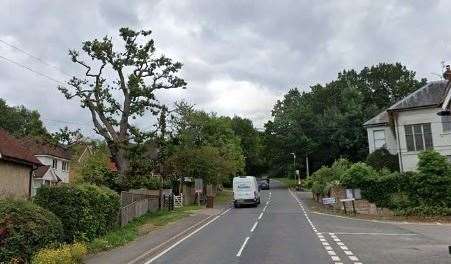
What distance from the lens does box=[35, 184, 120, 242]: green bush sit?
17.8 metres

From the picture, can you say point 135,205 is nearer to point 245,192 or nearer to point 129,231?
point 129,231

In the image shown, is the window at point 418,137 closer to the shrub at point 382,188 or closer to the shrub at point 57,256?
the shrub at point 382,188

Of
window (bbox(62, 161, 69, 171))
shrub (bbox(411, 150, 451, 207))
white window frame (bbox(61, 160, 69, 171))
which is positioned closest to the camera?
shrub (bbox(411, 150, 451, 207))

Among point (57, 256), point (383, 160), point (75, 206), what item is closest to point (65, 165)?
point (383, 160)

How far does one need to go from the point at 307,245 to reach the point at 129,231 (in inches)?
359

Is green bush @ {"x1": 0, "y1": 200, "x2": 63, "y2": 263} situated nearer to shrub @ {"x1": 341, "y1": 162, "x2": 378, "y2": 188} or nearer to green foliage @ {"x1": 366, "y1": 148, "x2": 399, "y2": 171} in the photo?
shrub @ {"x1": 341, "y1": 162, "x2": 378, "y2": 188}

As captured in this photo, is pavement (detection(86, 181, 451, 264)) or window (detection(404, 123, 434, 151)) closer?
pavement (detection(86, 181, 451, 264))

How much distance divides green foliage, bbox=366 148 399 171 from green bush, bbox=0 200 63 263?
1631 inches

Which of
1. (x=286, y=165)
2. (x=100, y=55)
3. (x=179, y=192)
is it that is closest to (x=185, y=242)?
(x=100, y=55)

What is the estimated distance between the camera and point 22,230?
43.0 feet

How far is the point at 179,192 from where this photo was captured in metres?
52.2

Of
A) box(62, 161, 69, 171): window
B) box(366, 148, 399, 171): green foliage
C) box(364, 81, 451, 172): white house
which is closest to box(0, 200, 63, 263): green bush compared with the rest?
box(364, 81, 451, 172): white house

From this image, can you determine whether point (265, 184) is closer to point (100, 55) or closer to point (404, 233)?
point (100, 55)

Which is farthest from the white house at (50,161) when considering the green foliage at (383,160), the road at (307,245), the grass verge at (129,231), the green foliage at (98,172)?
the green foliage at (383,160)
